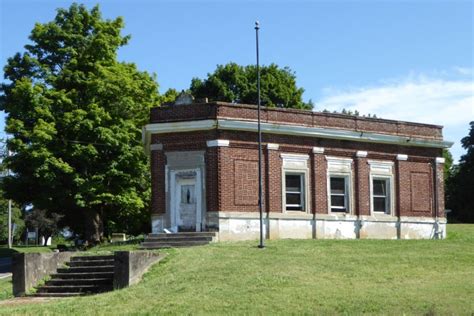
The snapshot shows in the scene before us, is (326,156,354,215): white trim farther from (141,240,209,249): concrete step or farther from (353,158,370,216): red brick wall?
(141,240,209,249): concrete step

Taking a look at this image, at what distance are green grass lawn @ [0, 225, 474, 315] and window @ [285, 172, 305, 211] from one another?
4557 millimetres

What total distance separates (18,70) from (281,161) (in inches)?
726

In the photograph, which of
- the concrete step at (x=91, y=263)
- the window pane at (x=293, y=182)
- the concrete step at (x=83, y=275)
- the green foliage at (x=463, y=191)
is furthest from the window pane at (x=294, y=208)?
the green foliage at (x=463, y=191)

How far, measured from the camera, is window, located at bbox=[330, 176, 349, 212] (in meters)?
30.7

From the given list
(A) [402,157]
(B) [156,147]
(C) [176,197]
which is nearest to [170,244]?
(C) [176,197]

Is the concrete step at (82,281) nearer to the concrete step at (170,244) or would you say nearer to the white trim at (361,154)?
the concrete step at (170,244)

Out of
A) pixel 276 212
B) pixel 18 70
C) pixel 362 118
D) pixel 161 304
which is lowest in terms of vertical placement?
pixel 161 304

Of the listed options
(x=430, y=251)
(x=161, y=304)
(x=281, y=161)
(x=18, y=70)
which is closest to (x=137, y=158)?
(x=18, y=70)

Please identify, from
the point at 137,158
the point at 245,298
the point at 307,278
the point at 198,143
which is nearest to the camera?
the point at 245,298

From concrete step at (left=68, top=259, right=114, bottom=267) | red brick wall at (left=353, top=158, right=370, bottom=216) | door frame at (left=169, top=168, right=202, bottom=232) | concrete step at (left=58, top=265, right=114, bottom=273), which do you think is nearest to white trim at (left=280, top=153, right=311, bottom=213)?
red brick wall at (left=353, top=158, right=370, bottom=216)

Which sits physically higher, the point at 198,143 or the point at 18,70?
the point at 18,70

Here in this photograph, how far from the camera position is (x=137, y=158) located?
38406 mm

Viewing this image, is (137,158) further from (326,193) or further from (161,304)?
(161,304)

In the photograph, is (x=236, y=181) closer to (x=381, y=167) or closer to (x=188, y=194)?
(x=188, y=194)
